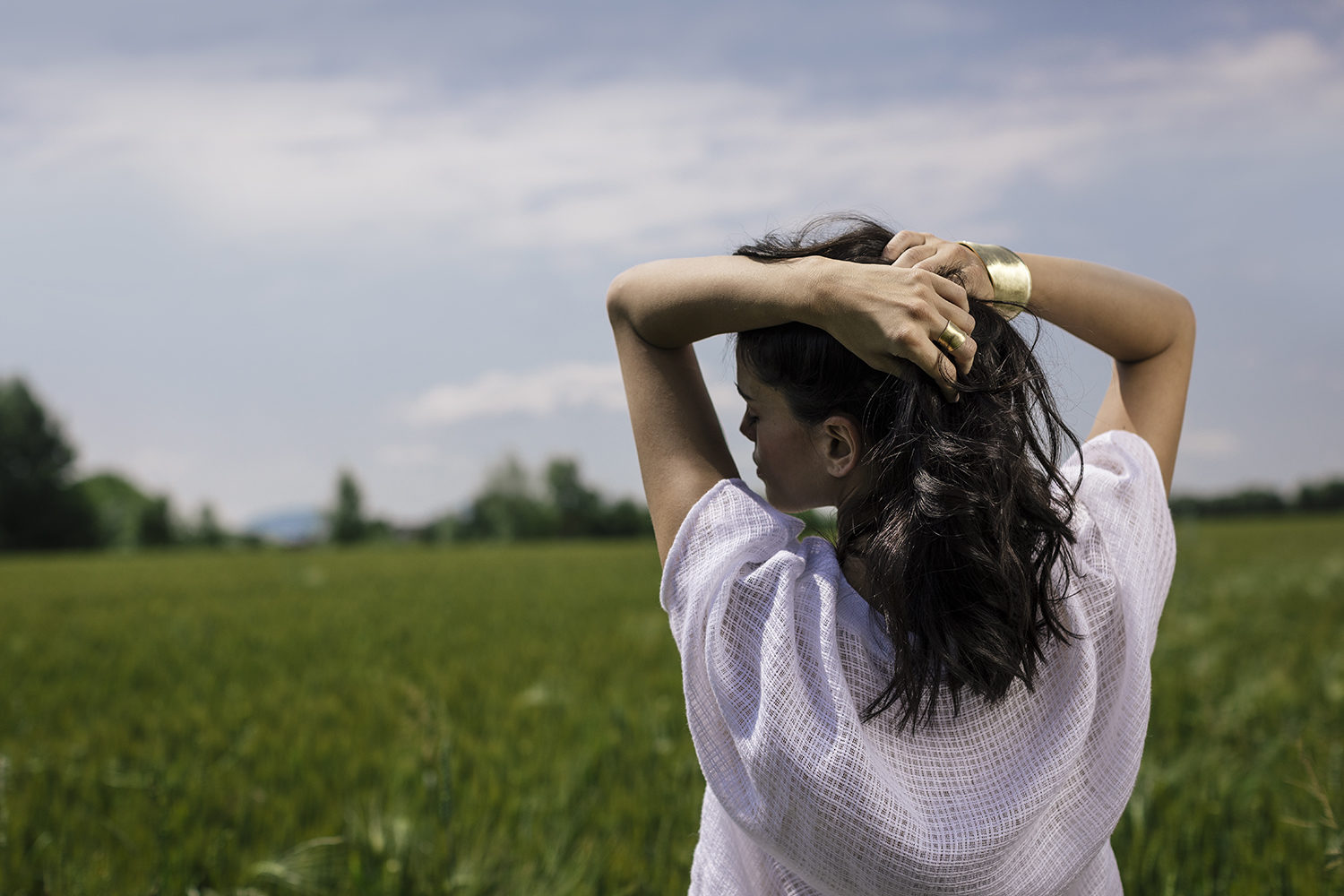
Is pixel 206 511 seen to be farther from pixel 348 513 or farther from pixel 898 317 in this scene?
pixel 898 317

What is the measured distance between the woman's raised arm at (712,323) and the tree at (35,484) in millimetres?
57232

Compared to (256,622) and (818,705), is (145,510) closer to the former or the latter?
(256,622)

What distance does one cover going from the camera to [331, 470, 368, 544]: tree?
6569 cm

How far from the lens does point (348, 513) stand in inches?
2648

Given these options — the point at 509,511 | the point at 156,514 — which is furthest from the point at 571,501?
the point at 156,514

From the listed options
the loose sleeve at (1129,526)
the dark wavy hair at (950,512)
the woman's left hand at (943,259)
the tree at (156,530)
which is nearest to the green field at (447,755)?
the loose sleeve at (1129,526)

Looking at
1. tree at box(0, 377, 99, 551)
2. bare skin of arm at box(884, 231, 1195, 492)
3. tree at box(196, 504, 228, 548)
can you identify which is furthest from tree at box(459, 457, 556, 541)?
bare skin of arm at box(884, 231, 1195, 492)

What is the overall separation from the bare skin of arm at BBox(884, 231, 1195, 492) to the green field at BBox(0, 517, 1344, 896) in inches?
39.1

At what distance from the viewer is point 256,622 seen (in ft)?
29.0

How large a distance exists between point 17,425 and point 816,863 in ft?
200

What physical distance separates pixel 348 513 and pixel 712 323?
70746mm

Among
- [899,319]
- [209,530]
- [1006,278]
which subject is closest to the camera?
[899,319]

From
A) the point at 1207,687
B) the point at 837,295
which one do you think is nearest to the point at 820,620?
the point at 837,295

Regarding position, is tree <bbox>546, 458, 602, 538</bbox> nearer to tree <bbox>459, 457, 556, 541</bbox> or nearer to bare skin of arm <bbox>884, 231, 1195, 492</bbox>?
tree <bbox>459, 457, 556, 541</bbox>
